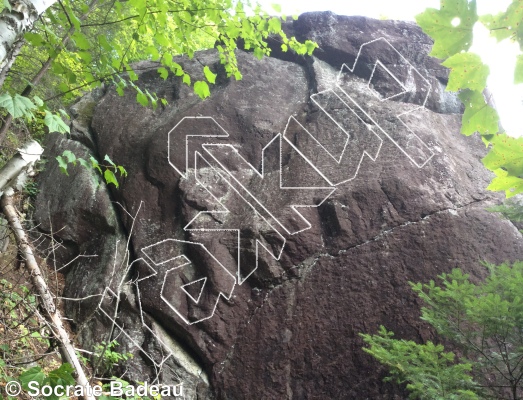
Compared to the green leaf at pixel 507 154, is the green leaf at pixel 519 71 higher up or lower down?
higher up

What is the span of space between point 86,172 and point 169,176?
1.25 metres

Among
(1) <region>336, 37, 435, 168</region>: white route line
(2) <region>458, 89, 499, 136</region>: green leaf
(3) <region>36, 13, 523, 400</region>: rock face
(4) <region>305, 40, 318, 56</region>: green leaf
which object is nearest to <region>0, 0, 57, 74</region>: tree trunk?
(2) <region>458, 89, 499, 136</region>: green leaf

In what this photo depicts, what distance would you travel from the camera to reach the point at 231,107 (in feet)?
17.2

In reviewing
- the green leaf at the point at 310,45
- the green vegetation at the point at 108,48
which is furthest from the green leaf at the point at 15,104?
the green leaf at the point at 310,45

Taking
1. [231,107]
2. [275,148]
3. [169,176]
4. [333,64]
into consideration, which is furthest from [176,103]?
[333,64]

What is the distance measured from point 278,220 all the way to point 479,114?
3290mm

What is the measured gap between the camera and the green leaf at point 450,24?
922 mm

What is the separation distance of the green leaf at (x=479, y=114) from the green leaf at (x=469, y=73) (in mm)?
29

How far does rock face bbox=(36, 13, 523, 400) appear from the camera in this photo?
12.4 ft

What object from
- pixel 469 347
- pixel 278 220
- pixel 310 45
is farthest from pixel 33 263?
pixel 310 45

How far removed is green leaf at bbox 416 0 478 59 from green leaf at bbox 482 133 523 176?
9.8 inches

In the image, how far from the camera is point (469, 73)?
100cm

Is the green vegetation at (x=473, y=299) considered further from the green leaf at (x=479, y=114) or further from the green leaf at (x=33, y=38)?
the green leaf at (x=33, y=38)

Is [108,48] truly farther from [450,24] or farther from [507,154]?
[507,154]
